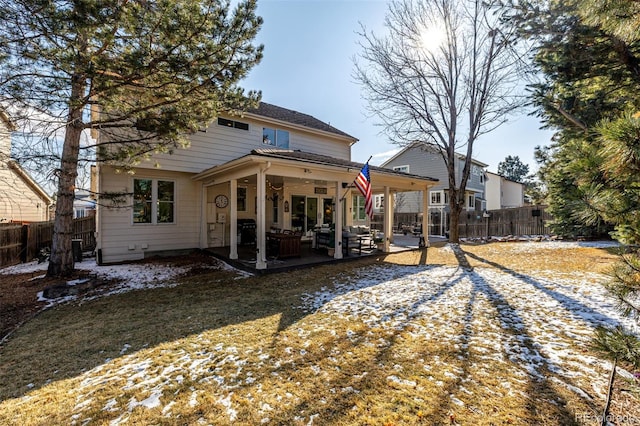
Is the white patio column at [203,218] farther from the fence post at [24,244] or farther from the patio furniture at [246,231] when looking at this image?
the fence post at [24,244]

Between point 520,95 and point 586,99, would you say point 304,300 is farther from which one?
point 520,95

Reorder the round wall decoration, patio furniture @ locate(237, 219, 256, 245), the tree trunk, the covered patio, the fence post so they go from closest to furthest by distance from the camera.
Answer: the tree trunk < the covered patio < the fence post < the round wall decoration < patio furniture @ locate(237, 219, 256, 245)

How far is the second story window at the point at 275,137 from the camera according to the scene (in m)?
11.9

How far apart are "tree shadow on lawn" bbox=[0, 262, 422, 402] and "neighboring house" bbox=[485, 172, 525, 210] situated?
→ 3313 cm

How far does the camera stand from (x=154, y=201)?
32.8 ft

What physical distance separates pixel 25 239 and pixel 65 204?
16.2ft

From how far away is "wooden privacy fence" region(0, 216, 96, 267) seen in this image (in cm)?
867

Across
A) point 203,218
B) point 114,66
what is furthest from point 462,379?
point 203,218


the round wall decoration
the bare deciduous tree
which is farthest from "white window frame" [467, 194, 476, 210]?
the round wall decoration

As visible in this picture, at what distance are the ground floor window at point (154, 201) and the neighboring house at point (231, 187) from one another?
3 centimetres

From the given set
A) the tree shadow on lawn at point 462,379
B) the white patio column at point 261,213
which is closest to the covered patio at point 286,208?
the white patio column at point 261,213

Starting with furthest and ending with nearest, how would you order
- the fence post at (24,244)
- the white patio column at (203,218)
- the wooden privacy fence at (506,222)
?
the wooden privacy fence at (506,222)
the white patio column at (203,218)
the fence post at (24,244)

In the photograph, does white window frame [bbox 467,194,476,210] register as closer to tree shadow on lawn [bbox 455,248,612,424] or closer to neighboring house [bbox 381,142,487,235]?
neighboring house [bbox 381,142,487,235]

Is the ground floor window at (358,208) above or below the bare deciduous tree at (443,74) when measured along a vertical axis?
below
